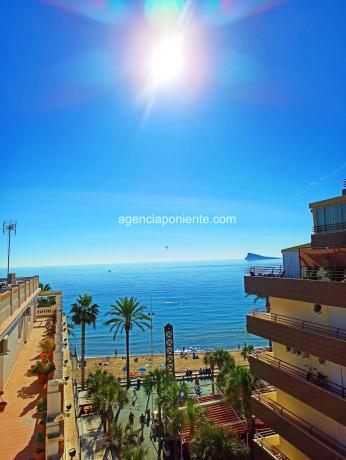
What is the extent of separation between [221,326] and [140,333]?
27.0 metres

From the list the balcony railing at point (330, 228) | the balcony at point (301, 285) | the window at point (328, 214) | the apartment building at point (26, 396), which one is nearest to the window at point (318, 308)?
the balcony at point (301, 285)

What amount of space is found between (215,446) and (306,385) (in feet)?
28.4

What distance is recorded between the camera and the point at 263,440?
21.4 metres

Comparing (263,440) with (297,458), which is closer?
→ (297,458)

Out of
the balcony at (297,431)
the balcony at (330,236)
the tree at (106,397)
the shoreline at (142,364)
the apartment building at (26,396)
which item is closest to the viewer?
the apartment building at (26,396)

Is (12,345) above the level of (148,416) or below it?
above

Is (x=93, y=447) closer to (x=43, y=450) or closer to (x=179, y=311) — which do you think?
(x=43, y=450)

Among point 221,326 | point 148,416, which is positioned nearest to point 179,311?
point 221,326

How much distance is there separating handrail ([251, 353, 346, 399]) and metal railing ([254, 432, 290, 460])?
194 inches

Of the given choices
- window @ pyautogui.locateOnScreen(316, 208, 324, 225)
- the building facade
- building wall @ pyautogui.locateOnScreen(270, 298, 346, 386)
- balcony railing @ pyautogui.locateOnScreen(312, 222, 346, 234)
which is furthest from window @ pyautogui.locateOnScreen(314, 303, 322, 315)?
window @ pyautogui.locateOnScreen(316, 208, 324, 225)

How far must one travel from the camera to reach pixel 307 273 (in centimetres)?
1791

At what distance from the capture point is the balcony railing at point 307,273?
16.2 meters

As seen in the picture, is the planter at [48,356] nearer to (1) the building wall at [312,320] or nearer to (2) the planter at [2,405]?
(2) the planter at [2,405]

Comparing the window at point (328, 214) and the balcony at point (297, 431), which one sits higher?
the window at point (328, 214)
